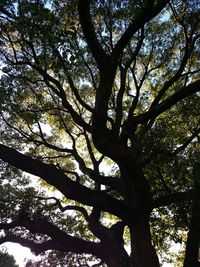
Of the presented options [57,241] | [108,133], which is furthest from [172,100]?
[57,241]

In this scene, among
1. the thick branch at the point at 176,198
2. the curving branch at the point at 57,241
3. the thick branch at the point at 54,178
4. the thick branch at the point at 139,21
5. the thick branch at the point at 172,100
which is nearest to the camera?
the thick branch at the point at 139,21

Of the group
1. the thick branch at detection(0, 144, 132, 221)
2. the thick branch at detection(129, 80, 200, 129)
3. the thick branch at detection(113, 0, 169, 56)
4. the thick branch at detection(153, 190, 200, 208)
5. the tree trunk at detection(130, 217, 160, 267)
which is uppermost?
the thick branch at detection(113, 0, 169, 56)

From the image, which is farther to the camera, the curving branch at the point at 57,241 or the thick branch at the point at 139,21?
the curving branch at the point at 57,241

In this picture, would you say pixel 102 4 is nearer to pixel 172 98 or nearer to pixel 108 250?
pixel 172 98

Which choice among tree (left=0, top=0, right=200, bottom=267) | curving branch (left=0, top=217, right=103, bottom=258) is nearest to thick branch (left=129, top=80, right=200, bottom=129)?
tree (left=0, top=0, right=200, bottom=267)

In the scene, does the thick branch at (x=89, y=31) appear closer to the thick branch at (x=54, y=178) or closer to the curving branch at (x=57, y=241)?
the thick branch at (x=54, y=178)

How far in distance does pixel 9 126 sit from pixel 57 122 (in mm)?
2369

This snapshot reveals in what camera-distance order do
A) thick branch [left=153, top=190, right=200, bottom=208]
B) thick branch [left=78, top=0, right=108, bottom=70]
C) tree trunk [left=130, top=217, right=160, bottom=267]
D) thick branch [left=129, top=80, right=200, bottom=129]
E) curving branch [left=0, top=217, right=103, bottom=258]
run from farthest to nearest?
curving branch [left=0, top=217, right=103, bottom=258] → tree trunk [left=130, top=217, right=160, bottom=267] → thick branch [left=153, top=190, right=200, bottom=208] → thick branch [left=129, top=80, right=200, bottom=129] → thick branch [left=78, top=0, right=108, bottom=70]

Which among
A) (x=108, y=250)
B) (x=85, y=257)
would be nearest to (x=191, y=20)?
(x=108, y=250)

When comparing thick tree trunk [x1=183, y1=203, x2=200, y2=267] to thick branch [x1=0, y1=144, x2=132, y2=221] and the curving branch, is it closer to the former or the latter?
the curving branch

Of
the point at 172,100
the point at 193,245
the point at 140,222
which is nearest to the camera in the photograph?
the point at 172,100

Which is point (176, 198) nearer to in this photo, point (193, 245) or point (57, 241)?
point (193, 245)

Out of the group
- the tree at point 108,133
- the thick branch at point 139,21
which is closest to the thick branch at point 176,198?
the tree at point 108,133

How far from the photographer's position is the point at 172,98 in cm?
716
